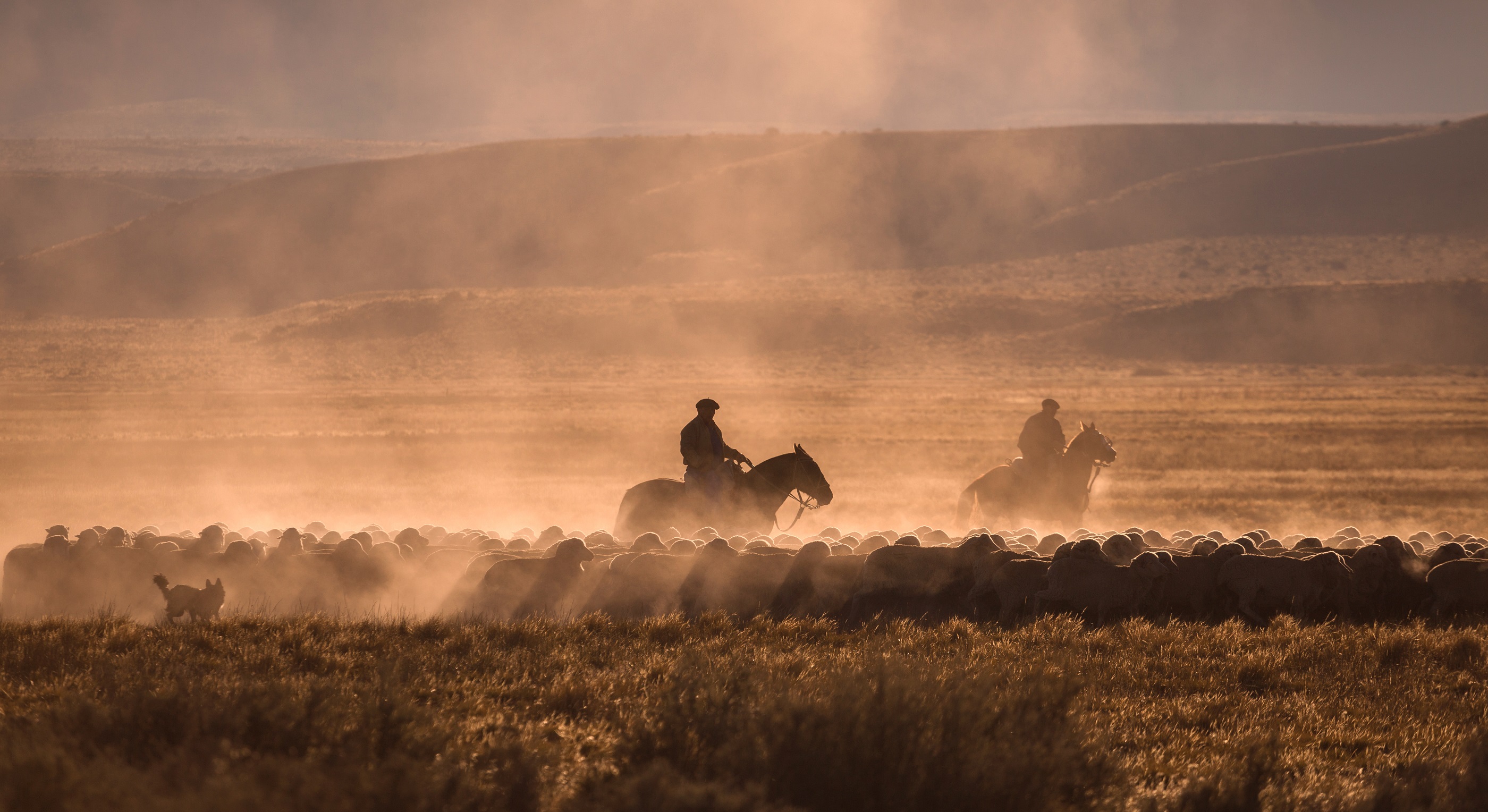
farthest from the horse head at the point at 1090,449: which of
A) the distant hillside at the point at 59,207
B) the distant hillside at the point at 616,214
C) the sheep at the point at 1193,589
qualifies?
the distant hillside at the point at 59,207

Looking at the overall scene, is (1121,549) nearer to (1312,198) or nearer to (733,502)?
(733,502)

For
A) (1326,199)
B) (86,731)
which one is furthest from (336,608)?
(1326,199)

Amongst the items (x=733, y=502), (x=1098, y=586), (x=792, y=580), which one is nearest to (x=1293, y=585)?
(x=1098, y=586)

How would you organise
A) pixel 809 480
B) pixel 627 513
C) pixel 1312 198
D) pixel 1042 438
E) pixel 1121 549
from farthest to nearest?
pixel 1312 198
pixel 1042 438
pixel 809 480
pixel 627 513
pixel 1121 549

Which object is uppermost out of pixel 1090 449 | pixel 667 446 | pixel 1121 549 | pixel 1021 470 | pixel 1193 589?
pixel 667 446

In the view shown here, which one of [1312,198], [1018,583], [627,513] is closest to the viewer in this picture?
[1018,583]

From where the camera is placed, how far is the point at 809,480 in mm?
12891

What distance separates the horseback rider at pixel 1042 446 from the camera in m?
15.3

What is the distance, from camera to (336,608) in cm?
846

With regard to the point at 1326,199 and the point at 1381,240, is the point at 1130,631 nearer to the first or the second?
the point at 1381,240

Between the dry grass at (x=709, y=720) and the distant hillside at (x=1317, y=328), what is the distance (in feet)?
205

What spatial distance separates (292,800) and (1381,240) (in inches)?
4189

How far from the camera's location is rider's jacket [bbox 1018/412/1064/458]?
15258 millimetres

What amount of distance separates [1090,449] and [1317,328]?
61290 mm
